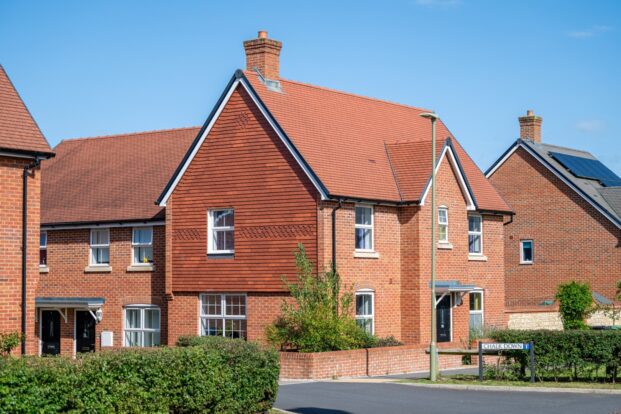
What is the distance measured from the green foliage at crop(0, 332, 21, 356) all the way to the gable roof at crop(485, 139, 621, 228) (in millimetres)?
32866

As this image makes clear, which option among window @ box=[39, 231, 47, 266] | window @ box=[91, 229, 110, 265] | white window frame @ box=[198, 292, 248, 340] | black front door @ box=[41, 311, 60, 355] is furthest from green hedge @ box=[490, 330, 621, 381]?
window @ box=[39, 231, 47, 266]

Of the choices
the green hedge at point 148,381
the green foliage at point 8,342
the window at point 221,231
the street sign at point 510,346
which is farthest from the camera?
the window at point 221,231

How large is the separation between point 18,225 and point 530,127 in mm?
35594

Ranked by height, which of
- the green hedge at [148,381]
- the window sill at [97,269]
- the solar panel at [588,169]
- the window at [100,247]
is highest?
the solar panel at [588,169]

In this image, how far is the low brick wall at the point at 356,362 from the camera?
2933 cm

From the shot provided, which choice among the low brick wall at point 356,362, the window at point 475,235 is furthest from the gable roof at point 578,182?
the low brick wall at point 356,362

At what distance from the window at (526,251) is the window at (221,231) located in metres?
20.9

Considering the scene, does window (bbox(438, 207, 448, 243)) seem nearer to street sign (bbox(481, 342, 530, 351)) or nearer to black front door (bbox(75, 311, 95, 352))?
street sign (bbox(481, 342, 530, 351))

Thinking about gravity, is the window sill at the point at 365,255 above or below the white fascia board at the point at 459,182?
below

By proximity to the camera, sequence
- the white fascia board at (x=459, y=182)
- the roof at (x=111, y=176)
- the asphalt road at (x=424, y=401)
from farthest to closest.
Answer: the roof at (x=111, y=176), the white fascia board at (x=459, y=182), the asphalt road at (x=424, y=401)

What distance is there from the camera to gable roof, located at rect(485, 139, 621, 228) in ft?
163

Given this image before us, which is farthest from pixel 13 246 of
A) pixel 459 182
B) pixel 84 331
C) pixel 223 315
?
pixel 459 182

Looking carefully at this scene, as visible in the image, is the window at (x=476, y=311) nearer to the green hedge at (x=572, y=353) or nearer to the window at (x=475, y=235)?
the window at (x=475, y=235)

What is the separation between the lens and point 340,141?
122 feet
